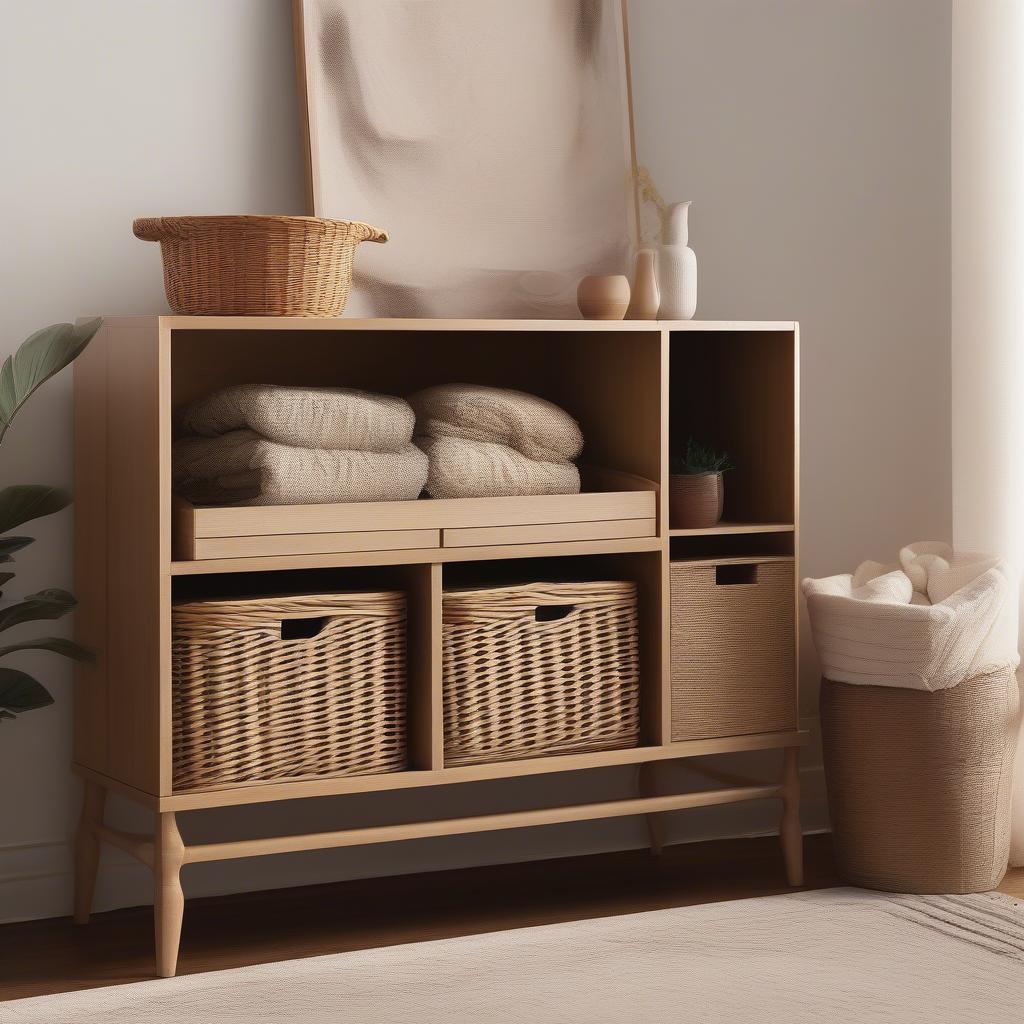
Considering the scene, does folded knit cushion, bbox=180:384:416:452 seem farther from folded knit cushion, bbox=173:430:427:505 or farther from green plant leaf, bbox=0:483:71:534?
green plant leaf, bbox=0:483:71:534

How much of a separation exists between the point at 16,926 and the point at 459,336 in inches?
50.3

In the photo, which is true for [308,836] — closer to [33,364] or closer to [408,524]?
[408,524]

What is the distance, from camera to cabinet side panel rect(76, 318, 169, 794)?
2.11 metres

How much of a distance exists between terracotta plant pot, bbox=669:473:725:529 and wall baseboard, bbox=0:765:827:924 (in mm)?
702

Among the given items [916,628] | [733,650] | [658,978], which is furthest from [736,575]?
[658,978]

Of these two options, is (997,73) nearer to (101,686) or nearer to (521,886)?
(521,886)

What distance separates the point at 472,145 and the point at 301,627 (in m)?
0.92

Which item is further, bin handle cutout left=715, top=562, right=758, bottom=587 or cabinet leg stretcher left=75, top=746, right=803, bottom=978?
bin handle cutout left=715, top=562, right=758, bottom=587

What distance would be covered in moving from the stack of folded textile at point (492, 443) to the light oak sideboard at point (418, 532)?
49mm

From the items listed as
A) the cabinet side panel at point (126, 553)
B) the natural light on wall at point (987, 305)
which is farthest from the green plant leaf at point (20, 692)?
the natural light on wall at point (987, 305)

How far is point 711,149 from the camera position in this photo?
2.92m

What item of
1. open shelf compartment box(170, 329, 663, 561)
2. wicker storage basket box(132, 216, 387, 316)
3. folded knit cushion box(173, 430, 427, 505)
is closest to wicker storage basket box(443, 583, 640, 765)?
open shelf compartment box(170, 329, 663, 561)

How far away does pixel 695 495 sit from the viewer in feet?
8.29

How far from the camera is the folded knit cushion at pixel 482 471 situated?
7.68 feet
